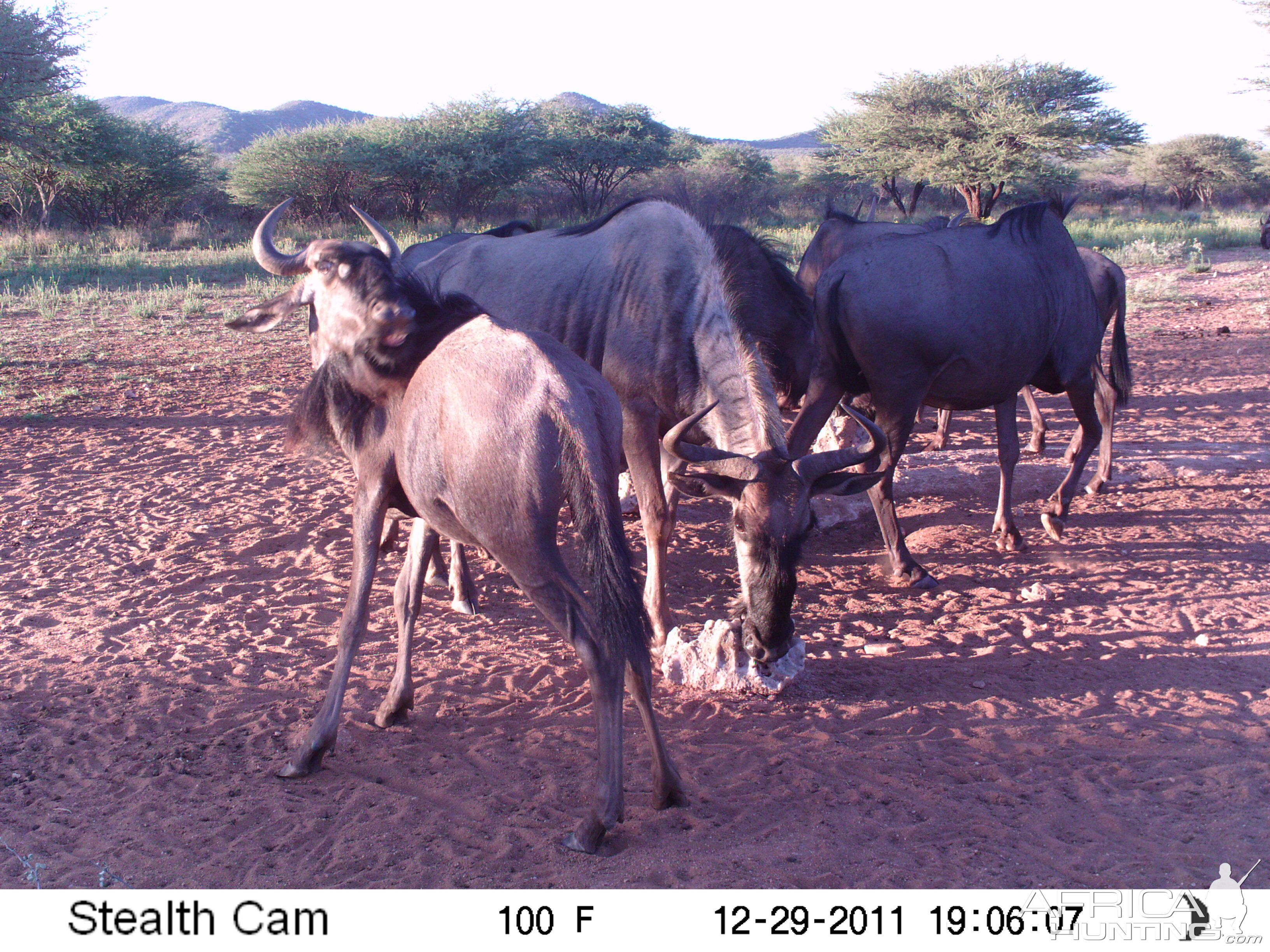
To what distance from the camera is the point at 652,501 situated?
4.79 m

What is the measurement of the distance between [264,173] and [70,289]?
44.9 ft

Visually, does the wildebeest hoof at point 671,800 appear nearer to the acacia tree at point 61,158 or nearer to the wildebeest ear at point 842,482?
the wildebeest ear at point 842,482

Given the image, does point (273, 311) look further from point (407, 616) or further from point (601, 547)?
point (601, 547)

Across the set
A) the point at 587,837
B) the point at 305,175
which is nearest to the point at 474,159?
the point at 305,175

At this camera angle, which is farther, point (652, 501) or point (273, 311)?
point (652, 501)

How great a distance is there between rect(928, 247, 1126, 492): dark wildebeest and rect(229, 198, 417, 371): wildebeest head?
5.42m

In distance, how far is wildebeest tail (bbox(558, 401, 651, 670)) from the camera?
301 centimetres

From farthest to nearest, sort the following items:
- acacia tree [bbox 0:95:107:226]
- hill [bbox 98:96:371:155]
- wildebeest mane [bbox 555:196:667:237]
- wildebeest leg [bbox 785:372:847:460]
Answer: hill [bbox 98:96:371:155] → acacia tree [bbox 0:95:107:226] → wildebeest leg [bbox 785:372:847:460] → wildebeest mane [bbox 555:196:667:237]

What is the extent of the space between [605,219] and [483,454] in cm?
302

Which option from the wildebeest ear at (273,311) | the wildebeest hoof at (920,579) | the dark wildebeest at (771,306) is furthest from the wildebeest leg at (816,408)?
the wildebeest ear at (273,311)

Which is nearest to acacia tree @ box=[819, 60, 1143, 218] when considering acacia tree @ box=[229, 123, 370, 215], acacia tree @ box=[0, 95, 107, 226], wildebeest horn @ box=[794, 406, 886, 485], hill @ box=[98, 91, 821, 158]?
acacia tree @ box=[229, 123, 370, 215]

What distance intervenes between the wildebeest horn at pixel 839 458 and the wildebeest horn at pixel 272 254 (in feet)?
7.84

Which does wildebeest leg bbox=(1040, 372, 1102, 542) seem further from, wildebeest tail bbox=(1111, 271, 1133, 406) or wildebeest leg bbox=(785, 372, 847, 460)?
wildebeest leg bbox=(785, 372, 847, 460)

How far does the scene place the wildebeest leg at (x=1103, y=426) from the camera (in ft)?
23.6
